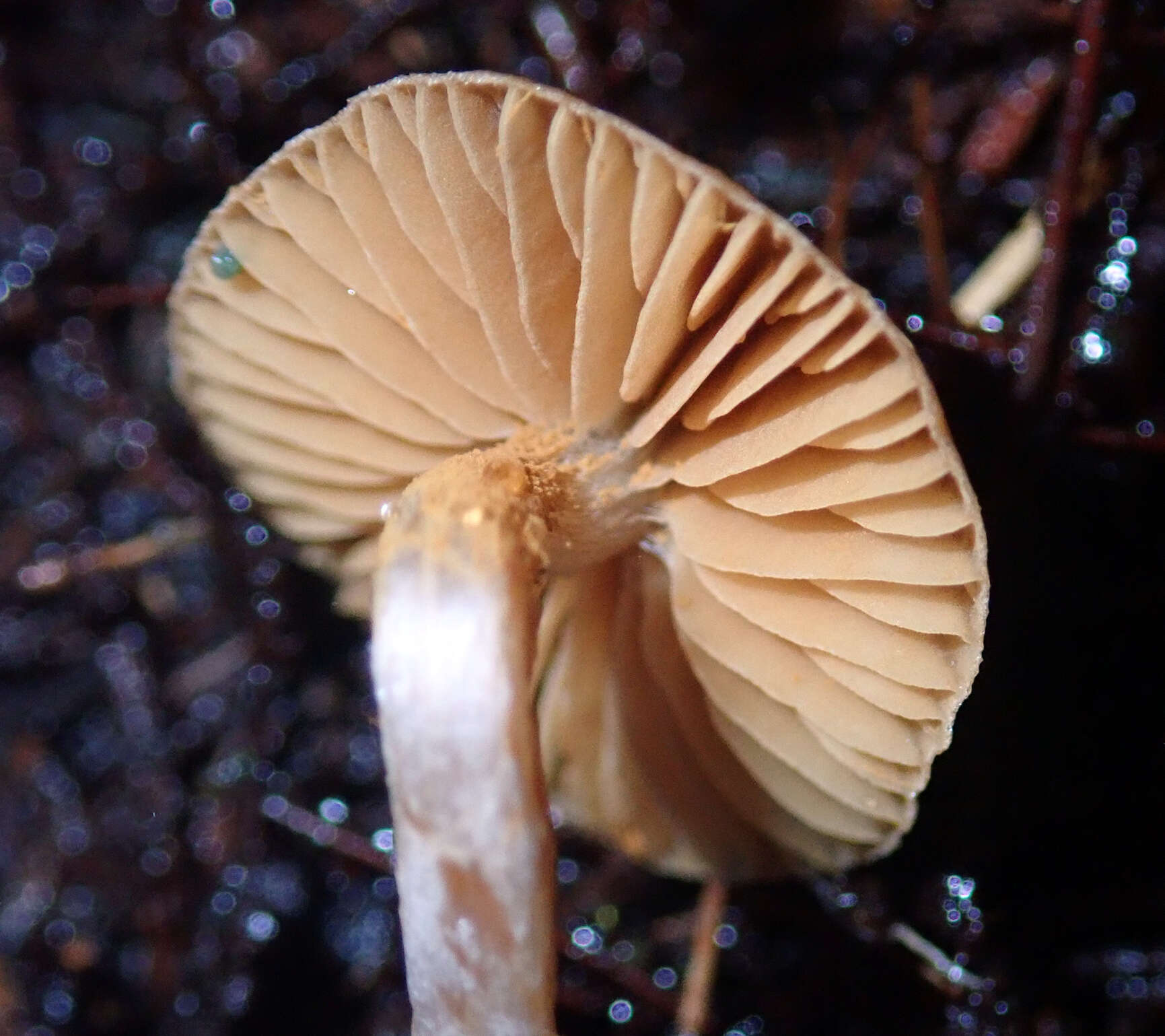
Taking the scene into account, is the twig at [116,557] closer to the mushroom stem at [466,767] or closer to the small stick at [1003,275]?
the mushroom stem at [466,767]

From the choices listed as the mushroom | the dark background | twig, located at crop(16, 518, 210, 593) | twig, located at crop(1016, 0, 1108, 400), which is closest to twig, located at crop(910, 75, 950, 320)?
the dark background

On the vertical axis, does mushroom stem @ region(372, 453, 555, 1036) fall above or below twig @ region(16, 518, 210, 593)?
above

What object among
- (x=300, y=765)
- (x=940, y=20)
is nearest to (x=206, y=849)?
(x=300, y=765)

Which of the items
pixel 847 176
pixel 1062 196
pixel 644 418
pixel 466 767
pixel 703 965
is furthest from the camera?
pixel 847 176

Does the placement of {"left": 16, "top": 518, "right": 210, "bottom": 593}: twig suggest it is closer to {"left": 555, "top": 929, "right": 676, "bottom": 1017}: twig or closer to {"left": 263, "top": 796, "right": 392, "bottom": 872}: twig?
{"left": 263, "top": 796, "right": 392, "bottom": 872}: twig

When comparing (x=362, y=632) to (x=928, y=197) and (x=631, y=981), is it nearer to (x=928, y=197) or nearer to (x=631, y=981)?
(x=631, y=981)

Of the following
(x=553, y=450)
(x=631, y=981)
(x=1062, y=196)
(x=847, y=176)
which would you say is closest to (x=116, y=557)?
(x=553, y=450)

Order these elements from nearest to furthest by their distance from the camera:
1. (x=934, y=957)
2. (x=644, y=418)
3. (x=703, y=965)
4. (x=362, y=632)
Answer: (x=644, y=418), (x=934, y=957), (x=703, y=965), (x=362, y=632)
